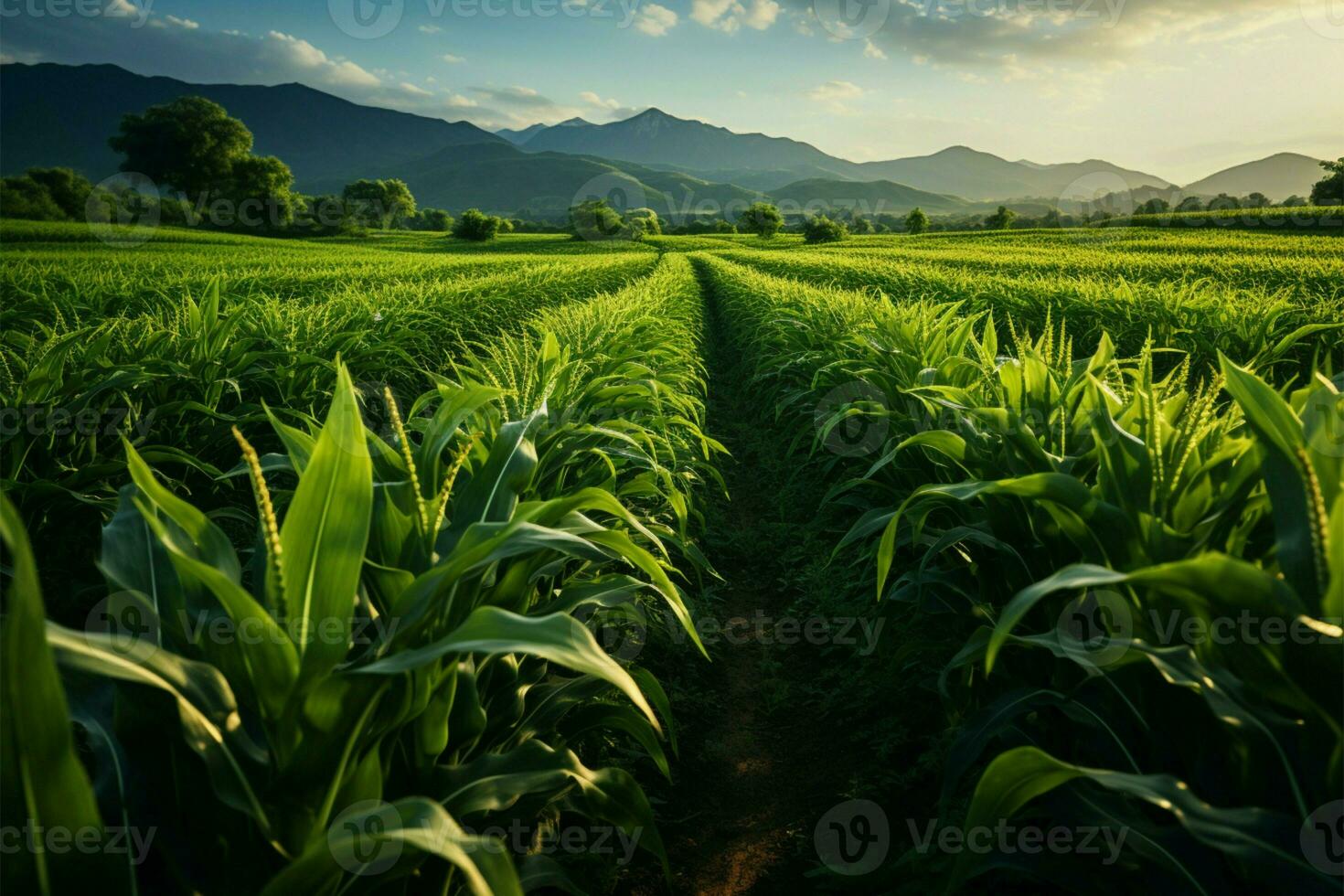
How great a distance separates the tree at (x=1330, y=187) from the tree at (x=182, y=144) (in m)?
75.6

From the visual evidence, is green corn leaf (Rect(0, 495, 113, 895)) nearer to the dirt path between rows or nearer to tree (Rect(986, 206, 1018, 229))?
the dirt path between rows

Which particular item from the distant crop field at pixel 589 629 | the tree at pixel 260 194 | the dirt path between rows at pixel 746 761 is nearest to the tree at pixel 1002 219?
the tree at pixel 260 194

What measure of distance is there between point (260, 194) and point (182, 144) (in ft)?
28.9

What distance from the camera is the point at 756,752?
2.45 meters

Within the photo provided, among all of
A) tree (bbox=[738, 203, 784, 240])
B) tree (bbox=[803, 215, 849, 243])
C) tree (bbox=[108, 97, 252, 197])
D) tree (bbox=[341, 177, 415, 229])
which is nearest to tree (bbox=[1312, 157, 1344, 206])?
tree (bbox=[803, 215, 849, 243])

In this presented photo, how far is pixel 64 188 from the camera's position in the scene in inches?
1522

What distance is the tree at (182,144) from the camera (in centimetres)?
4656

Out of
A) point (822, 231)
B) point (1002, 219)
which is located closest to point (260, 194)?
point (822, 231)

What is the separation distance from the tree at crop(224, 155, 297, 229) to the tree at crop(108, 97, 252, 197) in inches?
60.5

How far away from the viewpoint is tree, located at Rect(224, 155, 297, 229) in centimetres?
4103

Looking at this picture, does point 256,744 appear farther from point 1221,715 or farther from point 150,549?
point 1221,715

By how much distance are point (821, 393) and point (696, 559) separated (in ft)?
8.35

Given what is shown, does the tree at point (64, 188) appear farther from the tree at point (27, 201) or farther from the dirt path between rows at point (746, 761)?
the dirt path between rows at point (746, 761)

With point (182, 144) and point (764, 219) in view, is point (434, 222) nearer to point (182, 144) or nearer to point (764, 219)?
point (182, 144)
